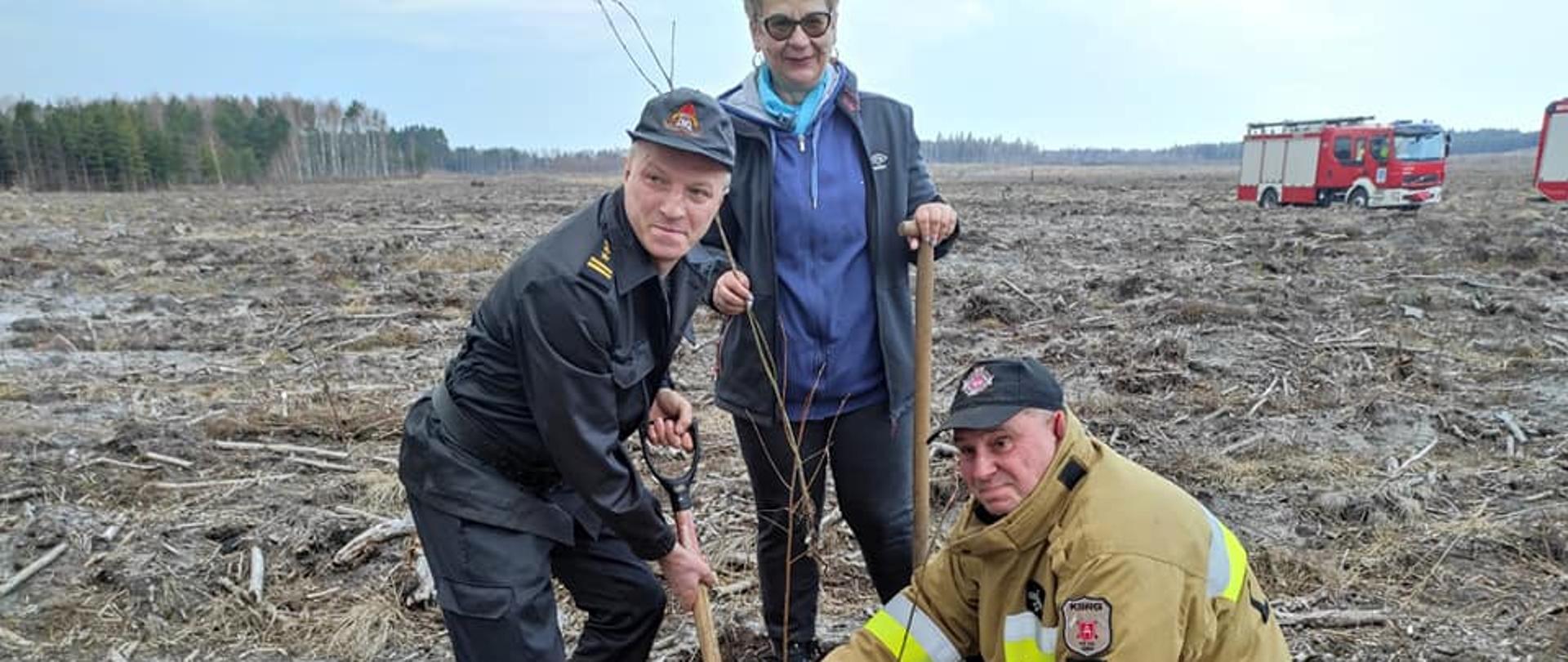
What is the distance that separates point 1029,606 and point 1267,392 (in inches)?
A: 221

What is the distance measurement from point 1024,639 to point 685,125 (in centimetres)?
134

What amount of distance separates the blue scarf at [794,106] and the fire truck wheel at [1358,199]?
28.2 metres

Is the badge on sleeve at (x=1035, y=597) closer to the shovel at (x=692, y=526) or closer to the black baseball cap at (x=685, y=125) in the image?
the shovel at (x=692, y=526)

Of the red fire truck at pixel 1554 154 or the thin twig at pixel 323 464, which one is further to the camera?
the red fire truck at pixel 1554 154

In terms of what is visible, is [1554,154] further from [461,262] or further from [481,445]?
[481,445]

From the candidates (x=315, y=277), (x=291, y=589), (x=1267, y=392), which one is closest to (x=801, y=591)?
(x=291, y=589)

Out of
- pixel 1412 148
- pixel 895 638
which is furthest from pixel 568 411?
pixel 1412 148

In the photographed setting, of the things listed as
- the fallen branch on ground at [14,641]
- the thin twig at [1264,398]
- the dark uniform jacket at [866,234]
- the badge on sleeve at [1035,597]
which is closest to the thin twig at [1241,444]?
the thin twig at [1264,398]

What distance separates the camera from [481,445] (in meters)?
2.23

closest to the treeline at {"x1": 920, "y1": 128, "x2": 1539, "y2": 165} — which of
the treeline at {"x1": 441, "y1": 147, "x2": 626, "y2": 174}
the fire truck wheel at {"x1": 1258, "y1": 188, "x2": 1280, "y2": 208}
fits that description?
the treeline at {"x1": 441, "y1": 147, "x2": 626, "y2": 174}

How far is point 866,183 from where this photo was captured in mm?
2717

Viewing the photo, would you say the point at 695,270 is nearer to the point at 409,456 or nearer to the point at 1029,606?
the point at 409,456

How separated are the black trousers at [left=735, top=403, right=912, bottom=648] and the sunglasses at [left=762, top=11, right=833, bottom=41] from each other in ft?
3.49

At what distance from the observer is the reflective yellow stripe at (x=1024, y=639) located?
213cm
